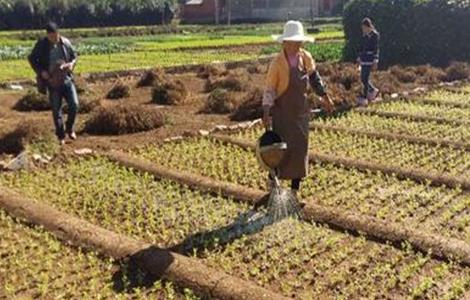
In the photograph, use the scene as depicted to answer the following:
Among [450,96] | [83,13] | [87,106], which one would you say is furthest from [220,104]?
[83,13]

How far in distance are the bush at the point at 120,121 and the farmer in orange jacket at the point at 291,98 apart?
16.3ft

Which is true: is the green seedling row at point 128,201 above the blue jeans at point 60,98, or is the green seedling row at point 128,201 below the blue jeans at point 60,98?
below

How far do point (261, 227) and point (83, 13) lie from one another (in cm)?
4742

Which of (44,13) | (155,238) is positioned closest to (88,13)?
(44,13)

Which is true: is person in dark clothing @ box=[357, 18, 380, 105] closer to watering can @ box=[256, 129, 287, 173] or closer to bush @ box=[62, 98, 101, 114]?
bush @ box=[62, 98, 101, 114]

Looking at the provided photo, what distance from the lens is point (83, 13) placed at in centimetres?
5100

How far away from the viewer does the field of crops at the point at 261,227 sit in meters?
5.30

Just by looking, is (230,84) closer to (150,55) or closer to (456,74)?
(456,74)

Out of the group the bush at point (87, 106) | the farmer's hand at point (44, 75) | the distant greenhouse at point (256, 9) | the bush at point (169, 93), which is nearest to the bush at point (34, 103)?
the bush at point (87, 106)

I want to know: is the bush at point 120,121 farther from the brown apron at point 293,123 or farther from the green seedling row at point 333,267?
the green seedling row at point 333,267

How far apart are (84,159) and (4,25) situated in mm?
42214

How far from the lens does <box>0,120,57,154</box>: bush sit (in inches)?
376

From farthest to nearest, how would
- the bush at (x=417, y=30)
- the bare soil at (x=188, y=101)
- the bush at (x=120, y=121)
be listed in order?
the bush at (x=417, y=30) → the bush at (x=120, y=121) → the bare soil at (x=188, y=101)

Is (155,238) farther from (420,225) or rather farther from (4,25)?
(4,25)
